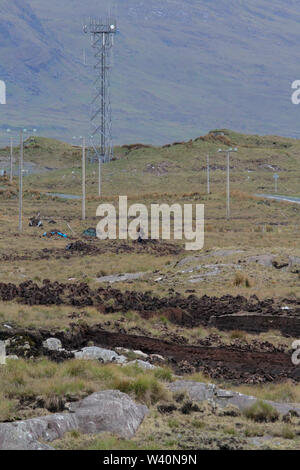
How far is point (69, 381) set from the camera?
14.0m

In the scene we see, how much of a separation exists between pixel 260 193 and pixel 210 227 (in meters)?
38.9

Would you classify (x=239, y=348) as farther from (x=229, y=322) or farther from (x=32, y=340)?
(x=32, y=340)

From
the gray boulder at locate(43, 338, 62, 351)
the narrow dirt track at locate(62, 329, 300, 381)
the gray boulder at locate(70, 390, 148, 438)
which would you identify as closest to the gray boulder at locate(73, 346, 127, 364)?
the gray boulder at locate(43, 338, 62, 351)

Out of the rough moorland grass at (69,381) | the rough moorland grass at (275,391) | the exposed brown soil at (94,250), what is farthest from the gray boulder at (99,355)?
the exposed brown soil at (94,250)

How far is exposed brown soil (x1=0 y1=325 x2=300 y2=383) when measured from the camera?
18.1 m

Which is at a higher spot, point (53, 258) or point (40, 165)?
point (40, 165)

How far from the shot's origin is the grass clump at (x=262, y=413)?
13.0 metres

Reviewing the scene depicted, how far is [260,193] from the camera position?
9462cm

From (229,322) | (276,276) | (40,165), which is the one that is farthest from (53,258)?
(40,165)

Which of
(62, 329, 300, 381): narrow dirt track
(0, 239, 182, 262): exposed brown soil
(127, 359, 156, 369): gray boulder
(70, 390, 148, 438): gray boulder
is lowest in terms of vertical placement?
(62, 329, 300, 381): narrow dirt track

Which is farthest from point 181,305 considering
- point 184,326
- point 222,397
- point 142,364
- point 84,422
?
point 84,422

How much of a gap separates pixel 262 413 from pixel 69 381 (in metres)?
3.41

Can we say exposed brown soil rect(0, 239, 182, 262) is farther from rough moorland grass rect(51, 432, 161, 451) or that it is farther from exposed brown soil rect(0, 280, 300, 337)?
rough moorland grass rect(51, 432, 161, 451)

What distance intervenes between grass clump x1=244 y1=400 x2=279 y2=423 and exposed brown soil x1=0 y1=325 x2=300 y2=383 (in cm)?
413
